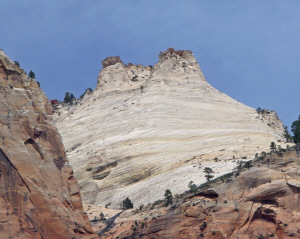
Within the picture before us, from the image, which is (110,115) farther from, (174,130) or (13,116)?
(13,116)

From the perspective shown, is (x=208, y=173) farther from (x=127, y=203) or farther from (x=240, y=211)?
(x=240, y=211)

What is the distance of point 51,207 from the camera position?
142 feet

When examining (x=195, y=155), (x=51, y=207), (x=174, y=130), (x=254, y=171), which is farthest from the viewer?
(x=174, y=130)

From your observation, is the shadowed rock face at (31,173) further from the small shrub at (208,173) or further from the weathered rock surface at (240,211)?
the small shrub at (208,173)

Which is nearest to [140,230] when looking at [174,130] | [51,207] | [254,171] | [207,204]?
[207,204]

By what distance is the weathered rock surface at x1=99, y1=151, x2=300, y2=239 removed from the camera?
1997 inches

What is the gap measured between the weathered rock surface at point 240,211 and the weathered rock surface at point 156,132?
12.5m

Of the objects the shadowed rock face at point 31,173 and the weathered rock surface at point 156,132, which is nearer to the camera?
the shadowed rock face at point 31,173

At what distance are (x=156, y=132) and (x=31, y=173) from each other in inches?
2022

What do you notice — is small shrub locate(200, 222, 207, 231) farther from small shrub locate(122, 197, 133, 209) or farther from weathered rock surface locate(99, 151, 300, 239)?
small shrub locate(122, 197, 133, 209)

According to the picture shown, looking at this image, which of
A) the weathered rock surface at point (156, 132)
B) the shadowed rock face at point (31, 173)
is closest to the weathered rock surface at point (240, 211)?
the shadowed rock face at point (31, 173)

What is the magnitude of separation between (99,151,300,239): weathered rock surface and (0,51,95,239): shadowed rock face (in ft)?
28.0

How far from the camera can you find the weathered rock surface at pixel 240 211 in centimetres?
5072

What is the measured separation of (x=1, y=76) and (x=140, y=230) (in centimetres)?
1344
